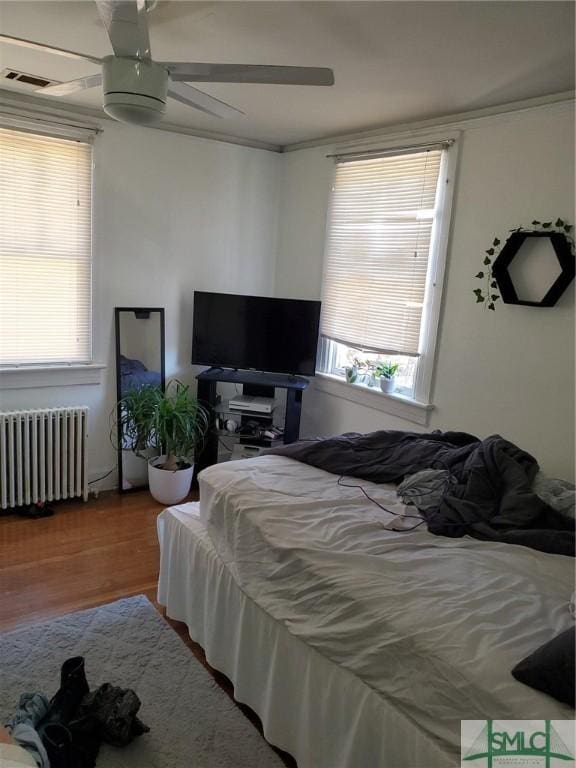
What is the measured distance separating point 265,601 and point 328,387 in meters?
2.30

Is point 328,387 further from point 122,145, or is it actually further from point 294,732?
point 294,732

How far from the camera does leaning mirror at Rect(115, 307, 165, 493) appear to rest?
13.0 feet

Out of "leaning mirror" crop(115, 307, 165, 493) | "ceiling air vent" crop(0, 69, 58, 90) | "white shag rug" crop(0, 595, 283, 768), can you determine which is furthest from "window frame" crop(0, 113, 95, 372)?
"white shag rug" crop(0, 595, 283, 768)

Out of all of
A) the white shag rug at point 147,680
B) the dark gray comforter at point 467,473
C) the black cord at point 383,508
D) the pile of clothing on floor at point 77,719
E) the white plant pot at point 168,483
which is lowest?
the white shag rug at point 147,680

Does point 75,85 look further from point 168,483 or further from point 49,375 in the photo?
point 168,483

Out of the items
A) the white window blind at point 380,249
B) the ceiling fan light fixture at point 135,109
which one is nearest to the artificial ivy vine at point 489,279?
the white window blind at point 380,249

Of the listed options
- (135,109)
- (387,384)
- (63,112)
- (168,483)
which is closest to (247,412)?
(168,483)

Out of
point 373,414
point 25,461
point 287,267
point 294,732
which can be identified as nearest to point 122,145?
point 287,267

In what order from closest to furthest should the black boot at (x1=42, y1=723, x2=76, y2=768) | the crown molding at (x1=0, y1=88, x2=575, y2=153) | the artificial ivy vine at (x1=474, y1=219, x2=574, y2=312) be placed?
1. the black boot at (x1=42, y1=723, x2=76, y2=768)
2. the crown molding at (x1=0, y1=88, x2=575, y2=153)
3. the artificial ivy vine at (x1=474, y1=219, x2=574, y2=312)

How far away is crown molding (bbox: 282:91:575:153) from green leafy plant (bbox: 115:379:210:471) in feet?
6.64

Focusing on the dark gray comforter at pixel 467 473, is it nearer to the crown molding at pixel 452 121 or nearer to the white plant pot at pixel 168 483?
the white plant pot at pixel 168 483

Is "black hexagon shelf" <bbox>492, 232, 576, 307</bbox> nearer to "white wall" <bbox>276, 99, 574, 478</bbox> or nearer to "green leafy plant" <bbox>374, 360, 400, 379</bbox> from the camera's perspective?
"white wall" <bbox>276, 99, 574, 478</bbox>

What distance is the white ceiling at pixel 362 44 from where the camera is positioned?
1.97 m

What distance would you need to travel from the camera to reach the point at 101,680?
2236 mm
